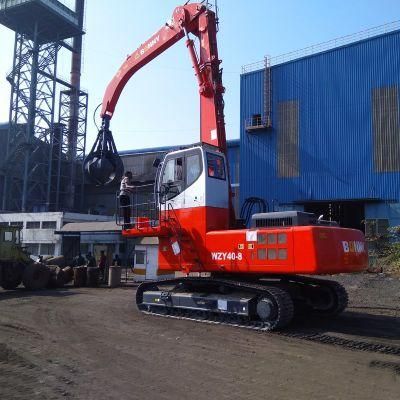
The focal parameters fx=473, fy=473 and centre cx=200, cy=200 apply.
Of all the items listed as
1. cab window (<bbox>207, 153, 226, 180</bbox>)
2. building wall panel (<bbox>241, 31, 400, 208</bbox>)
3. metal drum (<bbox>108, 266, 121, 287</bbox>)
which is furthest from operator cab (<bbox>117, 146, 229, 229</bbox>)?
building wall panel (<bbox>241, 31, 400, 208</bbox>)

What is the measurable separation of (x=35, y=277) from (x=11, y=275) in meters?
0.96

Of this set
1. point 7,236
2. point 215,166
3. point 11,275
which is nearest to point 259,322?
point 215,166

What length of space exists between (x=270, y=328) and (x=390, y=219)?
2172cm

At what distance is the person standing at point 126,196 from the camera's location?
475 inches

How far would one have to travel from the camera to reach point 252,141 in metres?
34.2

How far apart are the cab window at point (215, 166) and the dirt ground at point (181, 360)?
3431 millimetres

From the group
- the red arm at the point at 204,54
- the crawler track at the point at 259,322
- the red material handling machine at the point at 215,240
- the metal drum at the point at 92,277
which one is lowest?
the crawler track at the point at 259,322

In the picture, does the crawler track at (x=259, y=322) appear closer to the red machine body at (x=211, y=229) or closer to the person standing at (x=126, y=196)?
the red machine body at (x=211, y=229)

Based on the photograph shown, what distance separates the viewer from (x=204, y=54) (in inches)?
490

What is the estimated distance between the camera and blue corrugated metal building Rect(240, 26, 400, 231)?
1153 inches

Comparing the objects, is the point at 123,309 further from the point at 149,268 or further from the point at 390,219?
the point at 390,219

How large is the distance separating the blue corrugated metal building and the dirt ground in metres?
19.2

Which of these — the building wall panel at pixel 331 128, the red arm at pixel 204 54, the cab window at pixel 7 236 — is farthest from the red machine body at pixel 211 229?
the building wall panel at pixel 331 128

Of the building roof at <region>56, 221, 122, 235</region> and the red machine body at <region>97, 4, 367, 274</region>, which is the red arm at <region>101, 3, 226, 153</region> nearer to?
the red machine body at <region>97, 4, 367, 274</region>
